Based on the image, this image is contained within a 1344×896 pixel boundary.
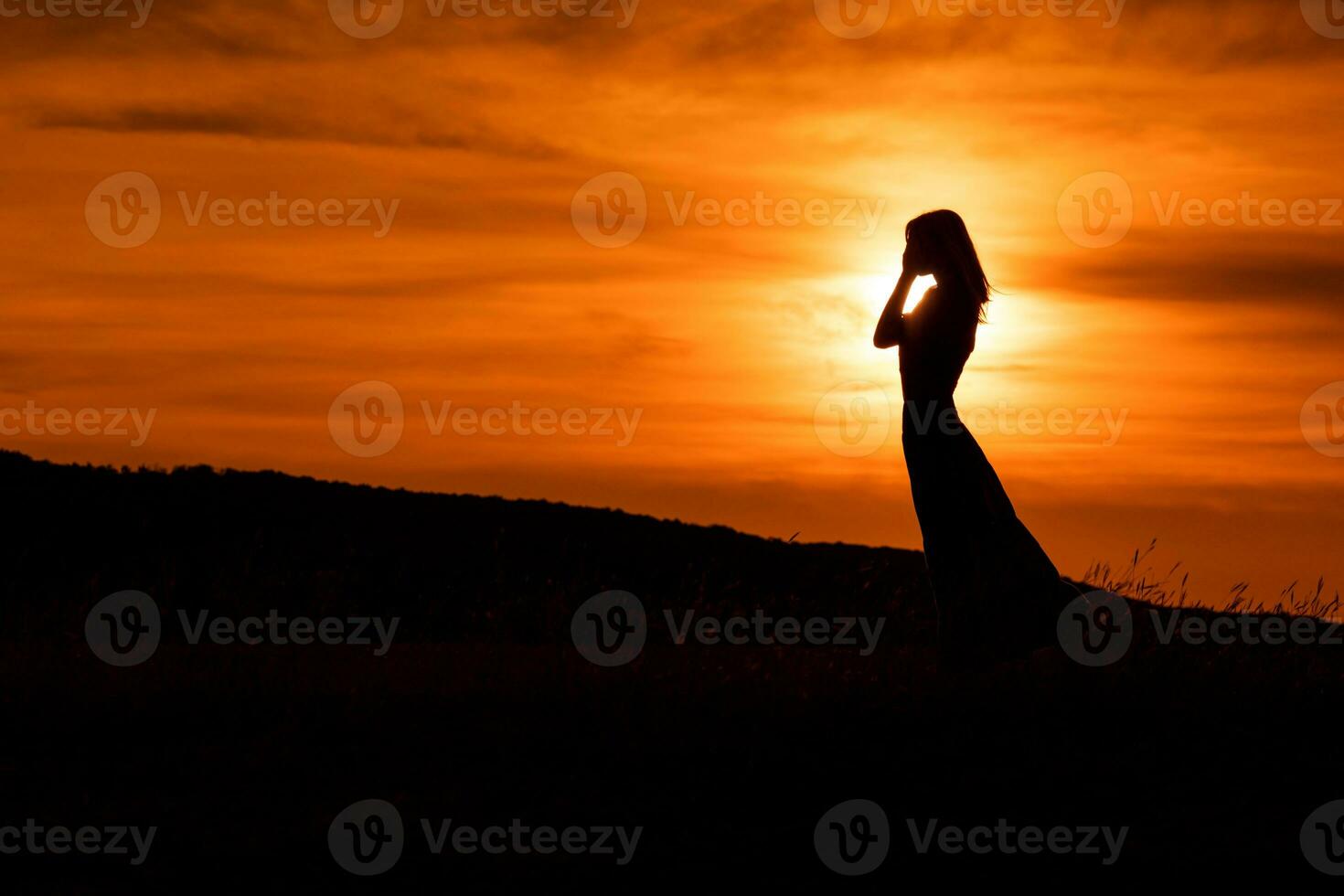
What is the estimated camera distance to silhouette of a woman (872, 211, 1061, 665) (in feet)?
26.2

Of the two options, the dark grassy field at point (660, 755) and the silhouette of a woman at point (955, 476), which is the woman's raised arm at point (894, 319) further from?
the dark grassy field at point (660, 755)

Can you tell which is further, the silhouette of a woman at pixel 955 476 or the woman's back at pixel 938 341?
the woman's back at pixel 938 341

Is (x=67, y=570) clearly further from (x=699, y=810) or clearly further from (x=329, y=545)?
(x=699, y=810)

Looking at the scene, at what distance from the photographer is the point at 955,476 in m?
8.13

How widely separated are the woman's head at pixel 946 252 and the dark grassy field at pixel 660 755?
233 cm

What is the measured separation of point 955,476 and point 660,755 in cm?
273

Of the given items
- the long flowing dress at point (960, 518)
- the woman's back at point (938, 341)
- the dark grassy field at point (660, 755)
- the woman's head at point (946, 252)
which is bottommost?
the dark grassy field at point (660, 755)

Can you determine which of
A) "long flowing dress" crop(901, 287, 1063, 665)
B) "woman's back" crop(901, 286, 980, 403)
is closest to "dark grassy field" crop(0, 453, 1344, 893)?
"long flowing dress" crop(901, 287, 1063, 665)

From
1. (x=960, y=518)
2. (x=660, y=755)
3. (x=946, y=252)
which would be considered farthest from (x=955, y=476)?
(x=660, y=755)

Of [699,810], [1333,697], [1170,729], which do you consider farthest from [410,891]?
[1333,697]

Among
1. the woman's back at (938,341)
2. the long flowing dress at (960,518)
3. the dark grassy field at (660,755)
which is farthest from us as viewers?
the woman's back at (938,341)

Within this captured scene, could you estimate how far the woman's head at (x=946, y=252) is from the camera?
26.6ft

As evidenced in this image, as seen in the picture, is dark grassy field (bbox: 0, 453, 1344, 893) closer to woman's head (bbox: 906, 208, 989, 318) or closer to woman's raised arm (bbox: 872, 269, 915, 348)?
woman's raised arm (bbox: 872, 269, 915, 348)

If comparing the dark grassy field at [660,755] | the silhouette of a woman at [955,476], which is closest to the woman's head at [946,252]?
the silhouette of a woman at [955,476]
